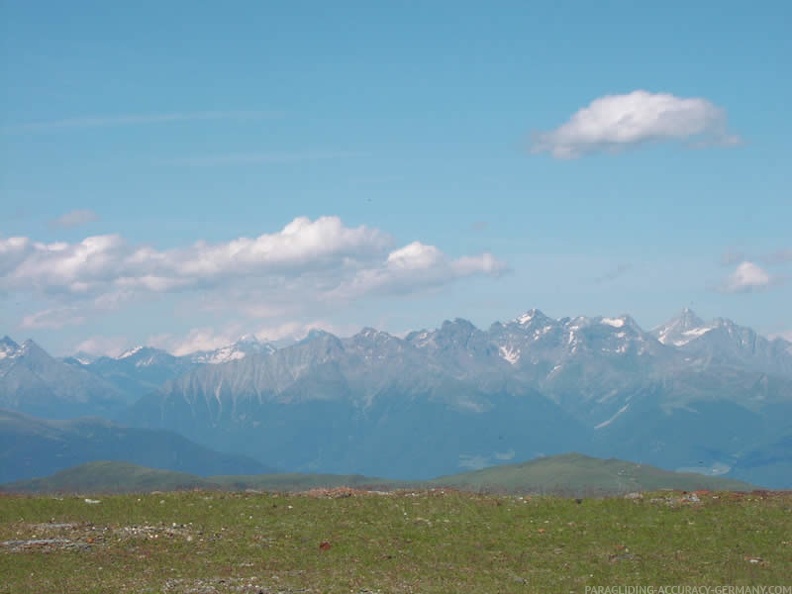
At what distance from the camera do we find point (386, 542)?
142 ft

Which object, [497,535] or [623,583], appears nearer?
[623,583]

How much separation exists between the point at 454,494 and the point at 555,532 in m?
9.05

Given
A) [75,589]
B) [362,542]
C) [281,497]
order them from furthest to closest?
[281,497], [362,542], [75,589]

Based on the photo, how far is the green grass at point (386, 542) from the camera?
124ft

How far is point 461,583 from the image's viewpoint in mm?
37406

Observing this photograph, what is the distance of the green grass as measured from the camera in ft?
124

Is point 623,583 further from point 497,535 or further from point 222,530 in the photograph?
point 222,530

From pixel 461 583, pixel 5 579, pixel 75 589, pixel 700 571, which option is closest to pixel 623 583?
pixel 700 571

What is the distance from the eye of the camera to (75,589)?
35.7 meters

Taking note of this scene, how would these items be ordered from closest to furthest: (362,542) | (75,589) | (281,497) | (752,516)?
(75,589)
(362,542)
(752,516)
(281,497)

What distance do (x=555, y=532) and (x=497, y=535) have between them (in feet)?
9.14

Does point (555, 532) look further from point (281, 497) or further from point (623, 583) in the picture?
point (281, 497)

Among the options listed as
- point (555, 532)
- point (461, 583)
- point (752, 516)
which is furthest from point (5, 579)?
point (752, 516)

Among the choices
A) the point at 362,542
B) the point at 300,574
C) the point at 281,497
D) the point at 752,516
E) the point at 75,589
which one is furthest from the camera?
the point at 281,497
